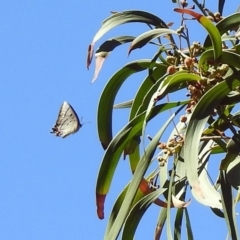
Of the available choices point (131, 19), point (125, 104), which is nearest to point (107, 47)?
point (131, 19)

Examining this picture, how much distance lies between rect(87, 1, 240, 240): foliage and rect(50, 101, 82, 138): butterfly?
655 mm

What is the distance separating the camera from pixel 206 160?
4.95 feet

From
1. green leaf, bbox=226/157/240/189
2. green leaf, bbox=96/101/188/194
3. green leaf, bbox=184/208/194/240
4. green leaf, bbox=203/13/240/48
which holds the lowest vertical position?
green leaf, bbox=184/208/194/240

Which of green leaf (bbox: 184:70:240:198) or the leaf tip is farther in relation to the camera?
the leaf tip

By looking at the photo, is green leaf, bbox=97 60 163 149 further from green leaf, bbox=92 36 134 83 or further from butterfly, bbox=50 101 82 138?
butterfly, bbox=50 101 82 138

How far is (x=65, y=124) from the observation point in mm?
2268

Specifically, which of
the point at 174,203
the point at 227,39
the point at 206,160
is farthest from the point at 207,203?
the point at 227,39

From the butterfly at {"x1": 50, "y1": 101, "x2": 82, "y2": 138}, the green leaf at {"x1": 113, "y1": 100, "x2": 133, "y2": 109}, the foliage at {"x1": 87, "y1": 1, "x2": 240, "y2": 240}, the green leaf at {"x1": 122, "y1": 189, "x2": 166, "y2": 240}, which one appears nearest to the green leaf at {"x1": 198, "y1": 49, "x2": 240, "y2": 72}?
the foliage at {"x1": 87, "y1": 1, "x2": 240, "y2": 240}

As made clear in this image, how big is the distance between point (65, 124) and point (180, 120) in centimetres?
89

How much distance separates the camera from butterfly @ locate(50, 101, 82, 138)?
88.5 inches

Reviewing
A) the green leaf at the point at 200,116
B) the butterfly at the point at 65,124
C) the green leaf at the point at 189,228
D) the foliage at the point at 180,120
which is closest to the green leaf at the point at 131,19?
the foliage at the point at 180,120

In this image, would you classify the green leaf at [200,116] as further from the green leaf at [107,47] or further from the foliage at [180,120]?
the green leaf at [107,47]

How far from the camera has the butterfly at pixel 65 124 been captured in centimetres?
225

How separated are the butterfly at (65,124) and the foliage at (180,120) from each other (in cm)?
65
